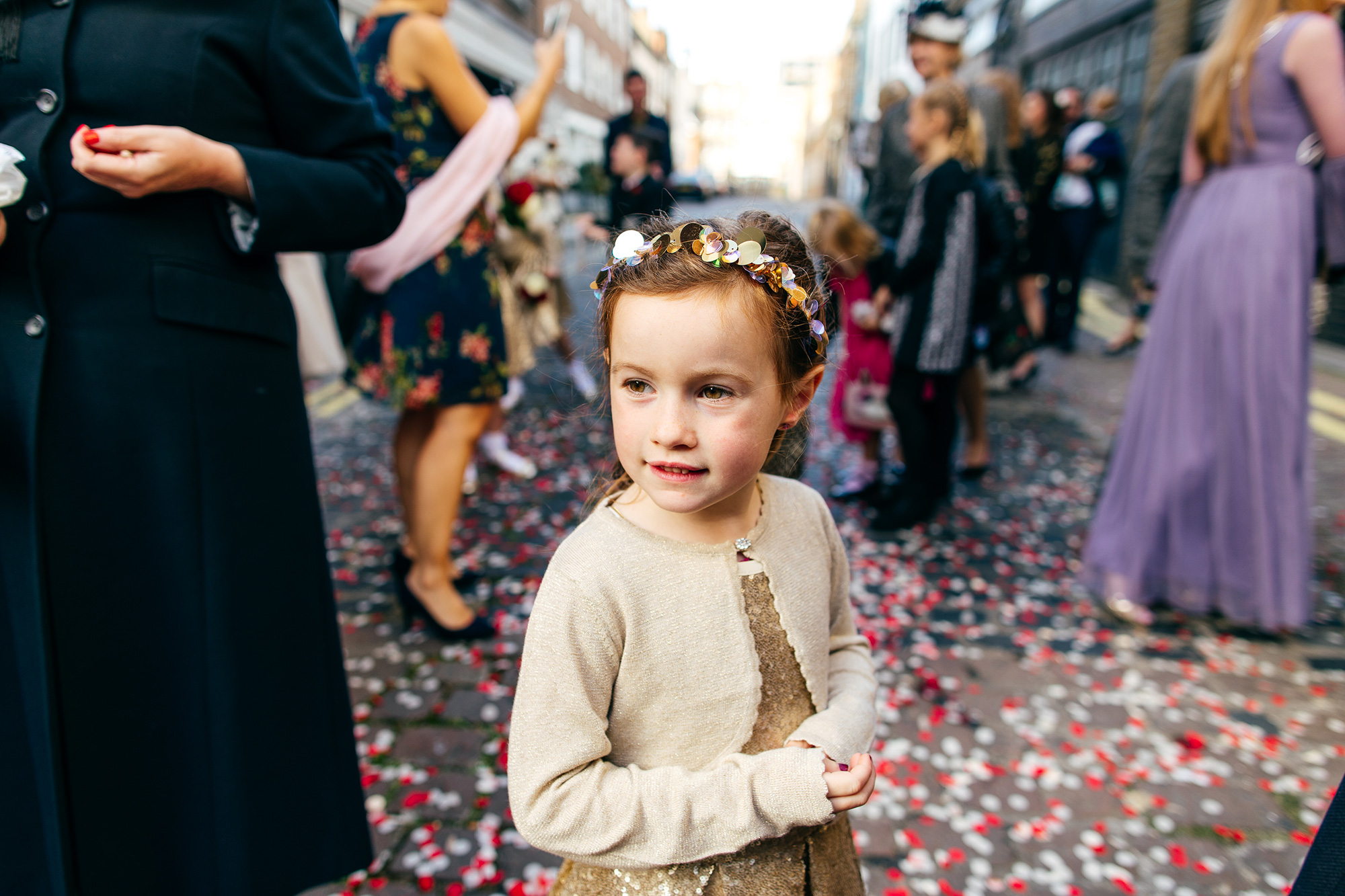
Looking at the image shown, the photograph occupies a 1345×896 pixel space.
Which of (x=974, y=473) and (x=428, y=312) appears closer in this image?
(x=428, y=312)

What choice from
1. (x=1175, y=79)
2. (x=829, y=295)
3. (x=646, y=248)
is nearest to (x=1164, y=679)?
(x=1175, y=79)

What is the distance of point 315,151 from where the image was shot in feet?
Answer: 5.02

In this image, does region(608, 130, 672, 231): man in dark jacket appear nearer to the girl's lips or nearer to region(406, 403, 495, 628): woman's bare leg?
region(406, 403, 495, 628): woman's bare leg

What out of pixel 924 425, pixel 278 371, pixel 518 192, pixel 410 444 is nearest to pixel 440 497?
pixel 410 444

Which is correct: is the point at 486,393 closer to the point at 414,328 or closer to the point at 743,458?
the point at 414,328

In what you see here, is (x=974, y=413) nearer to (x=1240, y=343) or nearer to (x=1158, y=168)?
(x=1158, y=168)

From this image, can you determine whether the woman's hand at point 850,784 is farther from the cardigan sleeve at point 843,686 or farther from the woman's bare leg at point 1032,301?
the woman's bare leg at point 1032,301

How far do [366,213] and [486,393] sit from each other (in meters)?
1.20

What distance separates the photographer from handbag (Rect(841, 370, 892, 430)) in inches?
161

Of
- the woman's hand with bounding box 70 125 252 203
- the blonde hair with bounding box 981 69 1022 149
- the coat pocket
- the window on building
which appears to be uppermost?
the window on building

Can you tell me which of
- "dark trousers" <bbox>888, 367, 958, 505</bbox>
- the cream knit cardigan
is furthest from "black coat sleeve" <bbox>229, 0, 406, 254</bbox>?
"dark trousers" <bbox>888, 367, 958, 505</bbox>

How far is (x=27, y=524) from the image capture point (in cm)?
120

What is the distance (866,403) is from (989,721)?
1.92m

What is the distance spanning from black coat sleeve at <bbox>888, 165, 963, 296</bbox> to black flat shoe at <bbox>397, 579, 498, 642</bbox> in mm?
2305
